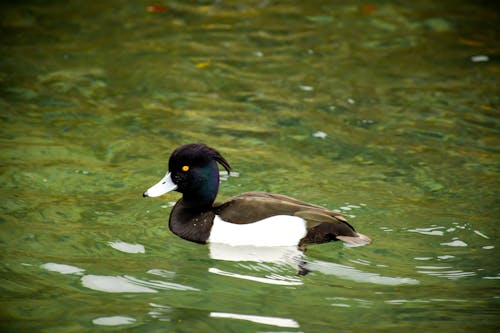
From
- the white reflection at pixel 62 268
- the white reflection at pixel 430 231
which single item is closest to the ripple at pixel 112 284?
the white reflection at pixel 62 268

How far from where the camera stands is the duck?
695cm

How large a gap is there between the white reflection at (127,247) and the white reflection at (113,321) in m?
1.22

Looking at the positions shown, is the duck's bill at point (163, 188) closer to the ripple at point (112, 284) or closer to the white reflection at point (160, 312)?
the ripple at point (112, 284)

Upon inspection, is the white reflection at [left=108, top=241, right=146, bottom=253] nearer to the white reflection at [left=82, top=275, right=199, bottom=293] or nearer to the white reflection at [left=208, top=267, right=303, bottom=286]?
the white reflection at [left=82, top=275, right=199, bottom=293]

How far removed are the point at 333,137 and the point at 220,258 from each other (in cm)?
321

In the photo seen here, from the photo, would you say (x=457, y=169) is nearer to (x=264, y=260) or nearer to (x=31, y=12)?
(x=264, y=260)

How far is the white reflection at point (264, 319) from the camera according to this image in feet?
18.7

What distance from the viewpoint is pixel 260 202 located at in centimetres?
705

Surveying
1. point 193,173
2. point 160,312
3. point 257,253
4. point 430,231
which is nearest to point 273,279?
point 257,253

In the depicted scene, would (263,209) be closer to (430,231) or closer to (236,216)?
(236,216)

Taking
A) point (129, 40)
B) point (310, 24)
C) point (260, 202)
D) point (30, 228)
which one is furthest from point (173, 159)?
point (310, 24)

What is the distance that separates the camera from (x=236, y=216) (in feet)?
23.1

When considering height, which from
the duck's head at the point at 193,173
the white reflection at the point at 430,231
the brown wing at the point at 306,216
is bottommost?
the white reflection at the point at 430,231

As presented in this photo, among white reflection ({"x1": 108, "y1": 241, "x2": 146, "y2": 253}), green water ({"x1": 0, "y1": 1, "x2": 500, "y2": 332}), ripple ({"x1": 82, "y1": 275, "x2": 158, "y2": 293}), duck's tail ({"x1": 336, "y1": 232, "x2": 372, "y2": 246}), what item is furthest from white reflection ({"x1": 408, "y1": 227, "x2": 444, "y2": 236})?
ripple ({"x1": 82, "y1": 275, "x2": 158, "y2": 293})
